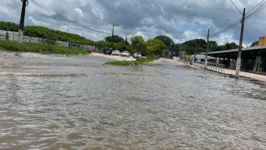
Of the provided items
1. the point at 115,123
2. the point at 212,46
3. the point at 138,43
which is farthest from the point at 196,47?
the point at 115,123

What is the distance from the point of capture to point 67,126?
24.7 ft

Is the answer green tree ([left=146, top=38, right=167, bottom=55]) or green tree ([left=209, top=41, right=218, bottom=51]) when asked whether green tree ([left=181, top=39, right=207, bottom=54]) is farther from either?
green tree ([left=146, top=38, right=167, bottom=55])

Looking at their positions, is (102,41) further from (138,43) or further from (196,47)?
(196,47)

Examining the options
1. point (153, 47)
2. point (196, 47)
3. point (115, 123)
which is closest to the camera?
point (115, 123)

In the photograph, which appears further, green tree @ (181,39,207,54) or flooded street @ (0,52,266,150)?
green tree @ (181,39,207,54)

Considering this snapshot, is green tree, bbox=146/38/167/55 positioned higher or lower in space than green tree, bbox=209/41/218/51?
lower

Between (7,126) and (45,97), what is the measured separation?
4317mm

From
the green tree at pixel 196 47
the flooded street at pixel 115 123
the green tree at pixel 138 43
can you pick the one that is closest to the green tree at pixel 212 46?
the green tree at pixel 196 47

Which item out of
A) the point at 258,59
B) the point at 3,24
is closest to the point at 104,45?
the point at 3,24

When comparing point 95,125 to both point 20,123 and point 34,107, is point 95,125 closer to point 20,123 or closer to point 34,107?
point 20,123

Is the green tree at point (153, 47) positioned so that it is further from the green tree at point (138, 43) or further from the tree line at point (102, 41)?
the green tree at point (138, 43)

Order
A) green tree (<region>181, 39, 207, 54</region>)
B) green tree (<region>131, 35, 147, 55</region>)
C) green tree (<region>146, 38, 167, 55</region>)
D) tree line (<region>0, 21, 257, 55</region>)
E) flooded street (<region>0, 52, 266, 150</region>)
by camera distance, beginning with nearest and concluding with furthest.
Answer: flooded street (<region>0, 52, 266, 150</region>), tree line (<region>0, 21, 257, 55</region>), green tree (<region>131, 35, 147, 55</region>), green tree (<region>146, 38, 167, 55</region>), green tree (<region>181, 39, 207, 54</region>)

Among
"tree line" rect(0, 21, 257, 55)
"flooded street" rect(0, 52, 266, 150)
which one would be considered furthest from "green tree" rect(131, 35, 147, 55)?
"flooded street" rect(0, 52, 266, 150)

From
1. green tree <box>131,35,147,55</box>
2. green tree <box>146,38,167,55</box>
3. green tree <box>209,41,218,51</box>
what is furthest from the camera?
green tree <box>209,41,218,51</box>
